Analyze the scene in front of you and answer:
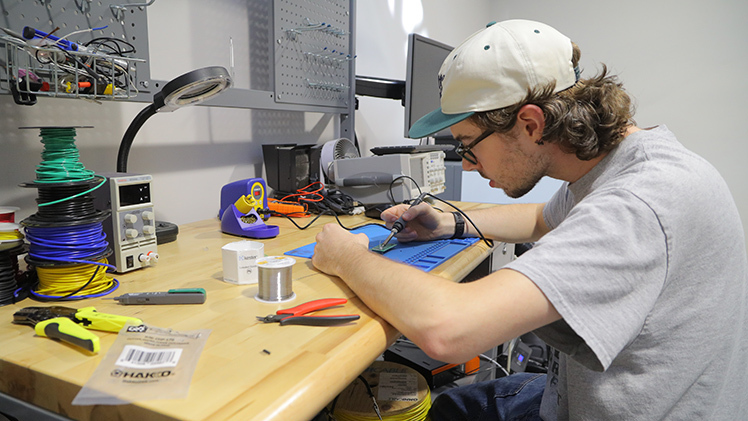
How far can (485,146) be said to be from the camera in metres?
0.91

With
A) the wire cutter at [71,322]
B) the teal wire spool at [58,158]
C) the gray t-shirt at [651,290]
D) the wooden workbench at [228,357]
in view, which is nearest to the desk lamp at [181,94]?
the teal wire spool at [58,158]

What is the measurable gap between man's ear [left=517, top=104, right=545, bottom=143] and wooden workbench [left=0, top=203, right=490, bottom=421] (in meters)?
0.46

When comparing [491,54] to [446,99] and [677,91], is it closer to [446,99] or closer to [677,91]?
[446,99]

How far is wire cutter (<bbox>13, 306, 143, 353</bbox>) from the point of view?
1.92ft

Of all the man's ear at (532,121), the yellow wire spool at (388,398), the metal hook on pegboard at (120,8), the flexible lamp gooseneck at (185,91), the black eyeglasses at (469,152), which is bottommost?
the yellow wire spool at (388,398)

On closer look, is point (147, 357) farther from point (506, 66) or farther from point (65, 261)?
point (506, 66)

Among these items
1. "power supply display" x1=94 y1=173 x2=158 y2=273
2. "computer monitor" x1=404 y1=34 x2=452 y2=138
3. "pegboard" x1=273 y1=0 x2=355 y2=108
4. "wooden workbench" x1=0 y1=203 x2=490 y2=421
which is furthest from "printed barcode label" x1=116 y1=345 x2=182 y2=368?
"computer monitor" x1=404 y1=34 x2=452 y2=138

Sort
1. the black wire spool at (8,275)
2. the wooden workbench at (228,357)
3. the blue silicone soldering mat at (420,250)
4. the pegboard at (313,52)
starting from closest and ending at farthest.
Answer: the wooden workbench at (228,357) → the black wire spool at (8,275) → the blue silicone soldering mat at (420,250) → the pegboard at (313,52)

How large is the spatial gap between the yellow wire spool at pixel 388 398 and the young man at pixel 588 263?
0.27m

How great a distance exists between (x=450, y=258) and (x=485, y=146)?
11.4 inches

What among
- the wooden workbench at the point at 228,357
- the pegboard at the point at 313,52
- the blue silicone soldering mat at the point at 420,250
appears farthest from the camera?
the pegboard at the point at 313,52

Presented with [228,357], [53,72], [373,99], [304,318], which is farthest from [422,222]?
[373,99]

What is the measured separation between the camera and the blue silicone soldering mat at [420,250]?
1.01 metres

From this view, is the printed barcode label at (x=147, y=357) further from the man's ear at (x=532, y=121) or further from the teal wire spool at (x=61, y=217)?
the man's ear at (x=532, y=121)
